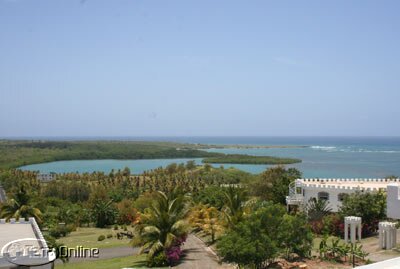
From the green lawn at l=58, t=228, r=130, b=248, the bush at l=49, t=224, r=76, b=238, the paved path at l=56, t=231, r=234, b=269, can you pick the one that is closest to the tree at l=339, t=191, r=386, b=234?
the paved path at l=56, t=231, r=234, b=269

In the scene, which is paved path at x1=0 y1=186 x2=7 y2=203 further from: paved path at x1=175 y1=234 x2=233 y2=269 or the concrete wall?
the concrete wall

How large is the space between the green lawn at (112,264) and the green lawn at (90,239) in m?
4.33

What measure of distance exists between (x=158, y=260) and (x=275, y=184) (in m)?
15.4

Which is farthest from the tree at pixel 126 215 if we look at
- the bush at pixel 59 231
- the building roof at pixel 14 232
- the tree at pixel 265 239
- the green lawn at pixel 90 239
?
the tree at pixel 265 239

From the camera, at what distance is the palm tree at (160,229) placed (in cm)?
2465

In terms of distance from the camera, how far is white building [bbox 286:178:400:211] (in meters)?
30.5

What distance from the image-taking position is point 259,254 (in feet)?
65.6

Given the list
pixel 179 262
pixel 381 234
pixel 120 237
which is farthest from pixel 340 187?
pixel 120 237

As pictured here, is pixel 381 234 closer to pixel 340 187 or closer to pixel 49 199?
pixel 340 187

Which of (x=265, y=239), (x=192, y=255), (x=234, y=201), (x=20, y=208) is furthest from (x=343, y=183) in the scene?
(x=20, y=208)

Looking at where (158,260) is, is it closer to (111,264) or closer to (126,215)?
(111,264)

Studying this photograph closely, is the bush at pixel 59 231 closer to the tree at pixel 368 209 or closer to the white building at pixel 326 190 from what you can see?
the white building at pixel 326 190

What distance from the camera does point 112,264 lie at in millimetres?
24766

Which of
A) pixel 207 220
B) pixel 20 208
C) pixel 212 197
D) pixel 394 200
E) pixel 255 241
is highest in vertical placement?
pixel 394 200
